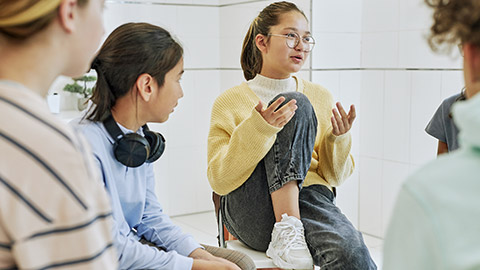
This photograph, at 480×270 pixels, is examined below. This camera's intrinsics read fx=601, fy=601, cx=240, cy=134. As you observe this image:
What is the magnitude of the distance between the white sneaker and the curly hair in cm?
101

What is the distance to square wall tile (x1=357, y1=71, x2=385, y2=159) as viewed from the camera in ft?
10.2

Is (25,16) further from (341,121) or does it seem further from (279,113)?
(341,121)

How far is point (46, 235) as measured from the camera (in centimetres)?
79

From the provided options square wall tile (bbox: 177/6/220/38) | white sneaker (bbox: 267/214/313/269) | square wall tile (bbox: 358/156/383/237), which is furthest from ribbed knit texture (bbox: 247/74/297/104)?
square wall tile (bbox: 177/6/220/38)

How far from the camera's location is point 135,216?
1.66 metres

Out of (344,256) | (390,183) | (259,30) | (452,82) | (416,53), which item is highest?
(259,30)

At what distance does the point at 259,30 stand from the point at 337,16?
103 centimetres

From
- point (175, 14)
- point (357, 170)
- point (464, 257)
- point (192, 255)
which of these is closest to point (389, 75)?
point (357, 170)

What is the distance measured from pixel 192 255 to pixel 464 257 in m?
1.10

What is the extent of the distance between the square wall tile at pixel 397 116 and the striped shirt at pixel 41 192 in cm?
241

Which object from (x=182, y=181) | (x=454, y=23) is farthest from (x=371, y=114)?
(x=454, y=23)

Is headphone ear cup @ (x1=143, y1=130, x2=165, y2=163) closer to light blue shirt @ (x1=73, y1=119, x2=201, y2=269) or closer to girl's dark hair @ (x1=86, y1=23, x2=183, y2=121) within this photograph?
light blue shirt @ (x1=73, y1=119, x2=201, y2=269)

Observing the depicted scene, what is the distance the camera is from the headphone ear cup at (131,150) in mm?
1521

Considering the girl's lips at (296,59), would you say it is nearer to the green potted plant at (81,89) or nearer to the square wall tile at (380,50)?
the square wall tile at (380,50)
